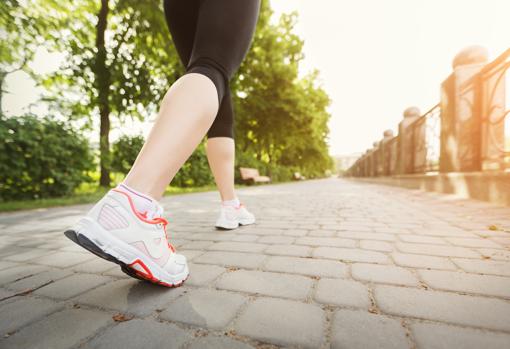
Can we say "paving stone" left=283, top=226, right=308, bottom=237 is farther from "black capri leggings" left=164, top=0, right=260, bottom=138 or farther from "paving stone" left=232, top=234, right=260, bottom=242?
"black capri leggings" left=164, top=0, right=260, bottom=138

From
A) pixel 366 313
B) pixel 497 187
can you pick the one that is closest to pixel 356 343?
pixel 366 313

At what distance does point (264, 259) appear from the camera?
1.45 m

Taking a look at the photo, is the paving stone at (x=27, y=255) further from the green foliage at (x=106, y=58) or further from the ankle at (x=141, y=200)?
the green foliage at (x=106, y=58)

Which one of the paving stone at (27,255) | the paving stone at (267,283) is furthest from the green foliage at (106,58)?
the paving stone at (267,283)

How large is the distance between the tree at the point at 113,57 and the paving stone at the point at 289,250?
289 inches

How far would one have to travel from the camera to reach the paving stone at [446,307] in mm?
835

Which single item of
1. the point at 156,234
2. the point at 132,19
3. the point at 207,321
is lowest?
the point at 207,321

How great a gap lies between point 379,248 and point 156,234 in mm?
1252

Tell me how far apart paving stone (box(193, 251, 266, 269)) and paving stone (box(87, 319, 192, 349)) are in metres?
0.56

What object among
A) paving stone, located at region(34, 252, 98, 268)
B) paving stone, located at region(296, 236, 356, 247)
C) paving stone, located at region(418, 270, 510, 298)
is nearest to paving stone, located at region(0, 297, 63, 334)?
paving stone, located at region(34, 252, 98, 268)

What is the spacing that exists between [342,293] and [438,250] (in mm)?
883

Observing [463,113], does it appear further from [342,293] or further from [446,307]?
[342,293]

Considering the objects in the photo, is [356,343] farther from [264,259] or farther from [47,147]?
[47,147]

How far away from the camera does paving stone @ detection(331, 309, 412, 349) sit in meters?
0.73
